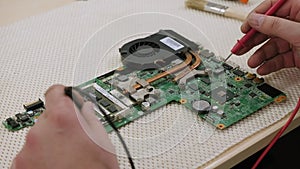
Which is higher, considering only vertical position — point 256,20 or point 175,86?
point 256,20

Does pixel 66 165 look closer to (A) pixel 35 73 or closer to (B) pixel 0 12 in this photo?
(A) pixel 35 73

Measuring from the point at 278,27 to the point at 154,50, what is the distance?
27 cm

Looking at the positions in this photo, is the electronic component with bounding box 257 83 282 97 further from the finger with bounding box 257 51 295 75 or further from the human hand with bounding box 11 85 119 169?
the human hand with bounding box 11 85 119 169

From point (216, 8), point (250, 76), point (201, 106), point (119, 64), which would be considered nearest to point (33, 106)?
point (119, 64)

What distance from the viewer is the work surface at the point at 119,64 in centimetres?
81

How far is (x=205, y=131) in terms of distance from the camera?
838 mm

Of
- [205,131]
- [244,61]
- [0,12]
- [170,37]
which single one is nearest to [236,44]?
[244,61]

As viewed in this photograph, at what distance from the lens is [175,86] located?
0.93 meters

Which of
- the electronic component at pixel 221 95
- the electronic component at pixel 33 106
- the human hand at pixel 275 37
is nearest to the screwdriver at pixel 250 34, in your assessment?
the human hand at pixel 275 37

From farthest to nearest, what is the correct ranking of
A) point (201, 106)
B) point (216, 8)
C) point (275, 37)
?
point (216, 8)
point (275, 37)
point (201, 106)

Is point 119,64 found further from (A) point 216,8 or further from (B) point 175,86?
(A) point 216,8

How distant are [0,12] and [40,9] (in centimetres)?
12

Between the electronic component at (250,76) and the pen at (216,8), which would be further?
the pen at (216,8)

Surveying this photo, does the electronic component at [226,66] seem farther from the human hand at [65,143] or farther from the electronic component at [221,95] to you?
the human hand at [65,143]
